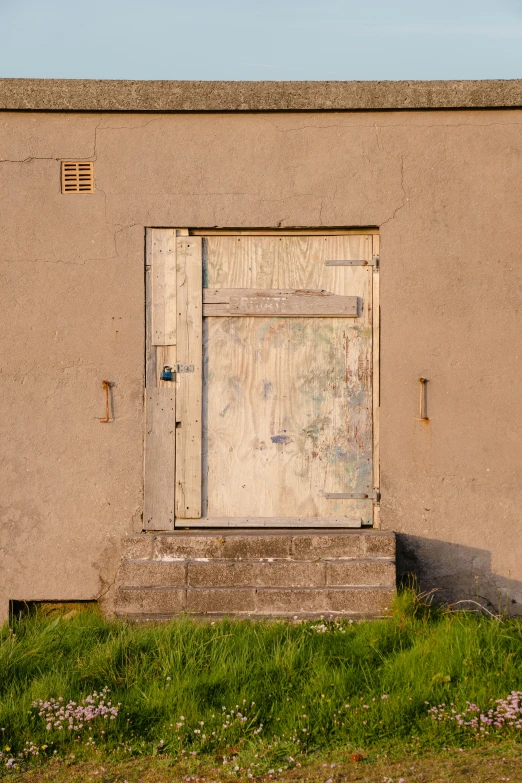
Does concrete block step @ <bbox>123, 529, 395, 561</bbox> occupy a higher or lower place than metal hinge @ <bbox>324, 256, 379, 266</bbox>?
lower

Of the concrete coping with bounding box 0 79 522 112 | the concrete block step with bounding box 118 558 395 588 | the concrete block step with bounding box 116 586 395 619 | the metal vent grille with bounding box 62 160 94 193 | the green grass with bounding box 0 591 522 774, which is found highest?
the concrete coping with bounding box 0 79 522 112

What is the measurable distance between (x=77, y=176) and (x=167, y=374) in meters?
1.55

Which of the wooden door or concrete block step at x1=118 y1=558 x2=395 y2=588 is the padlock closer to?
the wooden door

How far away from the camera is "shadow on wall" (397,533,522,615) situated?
18.2 feet

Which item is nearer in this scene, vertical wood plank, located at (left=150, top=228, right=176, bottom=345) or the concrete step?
the concrete step

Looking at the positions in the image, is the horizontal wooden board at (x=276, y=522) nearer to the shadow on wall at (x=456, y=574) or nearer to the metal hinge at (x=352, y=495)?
the metal hinge at (x=352, y=495)

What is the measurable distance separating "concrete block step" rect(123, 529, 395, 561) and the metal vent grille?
2.48m

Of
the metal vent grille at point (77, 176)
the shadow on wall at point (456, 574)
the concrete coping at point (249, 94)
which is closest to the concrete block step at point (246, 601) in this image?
the shadow on wall at point (456, 574)

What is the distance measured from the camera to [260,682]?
14.3ft

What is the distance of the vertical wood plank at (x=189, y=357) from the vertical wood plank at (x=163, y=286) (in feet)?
0.14

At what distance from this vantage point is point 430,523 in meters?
5.61

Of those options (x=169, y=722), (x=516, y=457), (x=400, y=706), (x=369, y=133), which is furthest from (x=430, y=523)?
(x=369, y=133)

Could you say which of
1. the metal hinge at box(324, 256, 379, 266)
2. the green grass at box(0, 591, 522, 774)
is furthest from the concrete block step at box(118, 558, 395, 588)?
the metal hinge at box(324, 256, 379, 266)

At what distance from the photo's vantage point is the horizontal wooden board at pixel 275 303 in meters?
5.71
